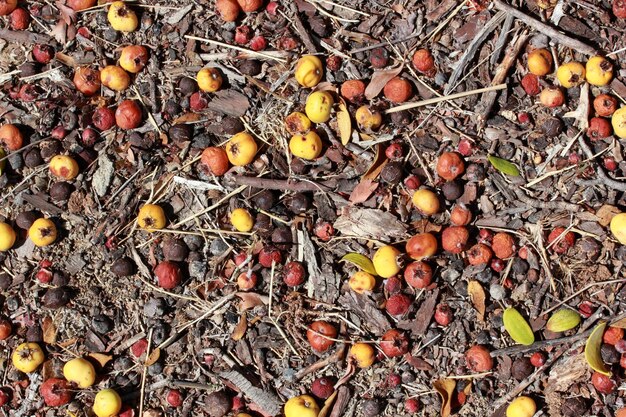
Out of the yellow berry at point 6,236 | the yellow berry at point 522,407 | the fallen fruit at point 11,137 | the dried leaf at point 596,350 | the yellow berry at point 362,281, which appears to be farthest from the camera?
the fallen fruit at point 11,137

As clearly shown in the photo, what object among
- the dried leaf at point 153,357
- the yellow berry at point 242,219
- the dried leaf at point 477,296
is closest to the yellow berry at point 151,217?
the yellow berry at point 242,219

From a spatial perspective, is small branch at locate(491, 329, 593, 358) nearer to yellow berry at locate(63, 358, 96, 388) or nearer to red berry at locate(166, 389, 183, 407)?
red berry at locate(166, 389, 183, 407)

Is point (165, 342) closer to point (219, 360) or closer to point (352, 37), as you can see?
point (219, 360)

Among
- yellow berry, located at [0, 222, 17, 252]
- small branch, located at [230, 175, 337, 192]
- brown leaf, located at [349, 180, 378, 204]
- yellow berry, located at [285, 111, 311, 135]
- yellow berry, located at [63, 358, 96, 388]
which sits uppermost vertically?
yellow berry, located at [285, 111, 311, 135]

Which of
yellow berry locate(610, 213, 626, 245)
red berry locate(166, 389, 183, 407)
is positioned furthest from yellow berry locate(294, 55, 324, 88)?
red berry locate(166, 389, 183, 407)

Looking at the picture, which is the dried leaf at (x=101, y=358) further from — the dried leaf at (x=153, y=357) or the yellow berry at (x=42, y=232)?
the yellow berry at (x=42, y=232)

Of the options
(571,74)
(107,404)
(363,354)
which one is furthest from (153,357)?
(571,74)

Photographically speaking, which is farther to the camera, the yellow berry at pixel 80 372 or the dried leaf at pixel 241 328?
the dried leaf at pixel 241 328
